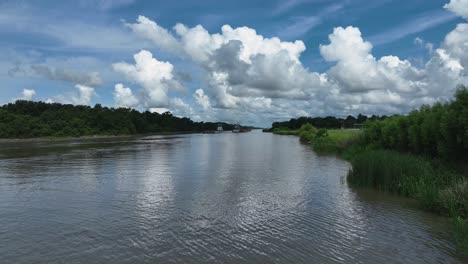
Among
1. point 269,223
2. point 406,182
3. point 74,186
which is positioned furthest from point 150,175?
point 406,182

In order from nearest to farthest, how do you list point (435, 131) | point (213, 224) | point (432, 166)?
point (213, 224) < point (432, 166) < point (435, 131)

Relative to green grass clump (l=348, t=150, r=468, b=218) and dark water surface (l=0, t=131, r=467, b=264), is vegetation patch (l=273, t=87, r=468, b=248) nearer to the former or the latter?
green grass clump (l=348, t=150, r=468, b=218)

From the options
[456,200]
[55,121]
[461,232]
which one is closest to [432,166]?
[456,200]

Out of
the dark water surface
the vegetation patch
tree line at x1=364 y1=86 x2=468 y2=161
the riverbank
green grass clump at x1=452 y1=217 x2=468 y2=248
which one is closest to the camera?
the dark water surface

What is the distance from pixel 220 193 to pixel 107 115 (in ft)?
517

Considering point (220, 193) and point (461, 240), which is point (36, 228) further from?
point (461, 240)

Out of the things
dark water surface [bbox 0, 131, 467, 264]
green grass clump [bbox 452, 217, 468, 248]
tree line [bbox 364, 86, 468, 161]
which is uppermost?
tree line [bbox 364, 86, 468, 161]

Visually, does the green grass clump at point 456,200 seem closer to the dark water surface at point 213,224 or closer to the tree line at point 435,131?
the dark water surface at point 213,224

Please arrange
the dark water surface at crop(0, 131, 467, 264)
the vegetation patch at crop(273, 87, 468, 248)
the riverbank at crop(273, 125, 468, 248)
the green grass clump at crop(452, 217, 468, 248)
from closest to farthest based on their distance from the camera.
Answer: the dark water surface at crop(0, 131, 467, 264)
the green grass clump at crop(452, 217, 468, 248)
the riverbank at crop(273, 125, 468, 248)
the vegetation patch at crop(273, 87, 468, 248)

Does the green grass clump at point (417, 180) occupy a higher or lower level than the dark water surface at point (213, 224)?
higher

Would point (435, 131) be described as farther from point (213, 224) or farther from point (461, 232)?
point (213, 224)

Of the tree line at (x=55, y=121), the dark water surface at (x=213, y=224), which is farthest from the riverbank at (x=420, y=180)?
the tree line at (x=55, y=121)

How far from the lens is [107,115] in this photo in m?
167

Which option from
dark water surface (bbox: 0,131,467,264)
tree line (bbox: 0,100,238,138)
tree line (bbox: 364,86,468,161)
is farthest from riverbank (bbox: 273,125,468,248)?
tree line (bbox: 0,100,238,138)
